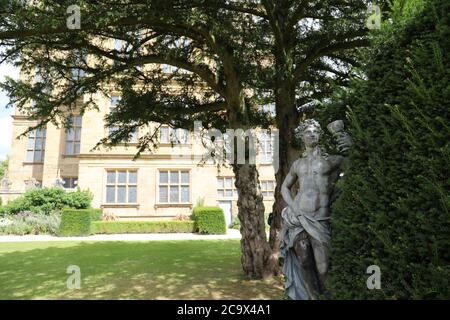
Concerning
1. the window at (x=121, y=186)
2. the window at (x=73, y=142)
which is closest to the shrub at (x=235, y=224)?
the window at (x=121, y=186)

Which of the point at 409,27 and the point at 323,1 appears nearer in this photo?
the point at 409,27

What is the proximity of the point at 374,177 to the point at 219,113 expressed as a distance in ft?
27.9

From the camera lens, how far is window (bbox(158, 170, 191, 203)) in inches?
1032

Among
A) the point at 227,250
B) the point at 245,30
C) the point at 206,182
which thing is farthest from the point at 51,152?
the point at 245,30

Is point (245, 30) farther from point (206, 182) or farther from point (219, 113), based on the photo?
point (206, 182)

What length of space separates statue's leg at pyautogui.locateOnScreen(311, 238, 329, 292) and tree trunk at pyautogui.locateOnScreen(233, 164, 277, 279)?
5.02 meters

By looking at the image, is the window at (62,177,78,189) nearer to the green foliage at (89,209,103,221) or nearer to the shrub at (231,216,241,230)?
the green foliage at (89,209,103,221)

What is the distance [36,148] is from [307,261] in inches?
1277

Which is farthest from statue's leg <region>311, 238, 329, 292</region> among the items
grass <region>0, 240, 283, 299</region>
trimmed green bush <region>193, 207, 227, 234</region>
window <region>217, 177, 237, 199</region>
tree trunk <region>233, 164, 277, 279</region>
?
window <region>217, 177, 237, 199</region>

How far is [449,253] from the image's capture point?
2.39 meters

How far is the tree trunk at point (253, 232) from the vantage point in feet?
28.1
